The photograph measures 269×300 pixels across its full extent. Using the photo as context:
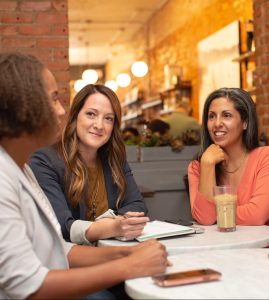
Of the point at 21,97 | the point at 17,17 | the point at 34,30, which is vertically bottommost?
the point at 21,97

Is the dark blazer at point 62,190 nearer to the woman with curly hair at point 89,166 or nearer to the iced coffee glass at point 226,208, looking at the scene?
the woman with curly hair at point 89,166

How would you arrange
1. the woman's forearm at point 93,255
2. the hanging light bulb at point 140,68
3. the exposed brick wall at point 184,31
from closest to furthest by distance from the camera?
the woman's forearm at point 93,255
the exposed brick wall at point 184,31
the hanging light bulb at point 140,68

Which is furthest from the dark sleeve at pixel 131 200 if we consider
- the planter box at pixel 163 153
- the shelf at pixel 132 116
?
the shelf at pixel 132 116

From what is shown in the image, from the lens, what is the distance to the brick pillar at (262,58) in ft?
13.7

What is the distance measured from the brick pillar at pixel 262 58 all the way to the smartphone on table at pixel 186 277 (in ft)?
9.93

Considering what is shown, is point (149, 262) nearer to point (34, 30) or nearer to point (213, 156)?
point (213, 156)

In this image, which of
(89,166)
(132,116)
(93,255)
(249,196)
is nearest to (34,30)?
(89,166)

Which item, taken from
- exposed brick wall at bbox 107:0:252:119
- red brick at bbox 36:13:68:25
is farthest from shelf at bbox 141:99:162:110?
red brick at bbox 36:13:68:25

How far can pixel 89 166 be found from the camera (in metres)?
2.49

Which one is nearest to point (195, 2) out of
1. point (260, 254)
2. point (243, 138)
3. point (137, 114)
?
point (137, 114)

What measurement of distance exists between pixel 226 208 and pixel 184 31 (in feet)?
21.6

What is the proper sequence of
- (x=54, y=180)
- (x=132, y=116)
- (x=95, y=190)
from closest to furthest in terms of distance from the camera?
(x=54, y=180)
(x=95, y=190)
(x=132, y=116)

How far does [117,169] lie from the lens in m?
2.53

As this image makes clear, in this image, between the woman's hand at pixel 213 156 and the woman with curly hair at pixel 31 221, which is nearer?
the woman with curly hair at pixel 31 221
